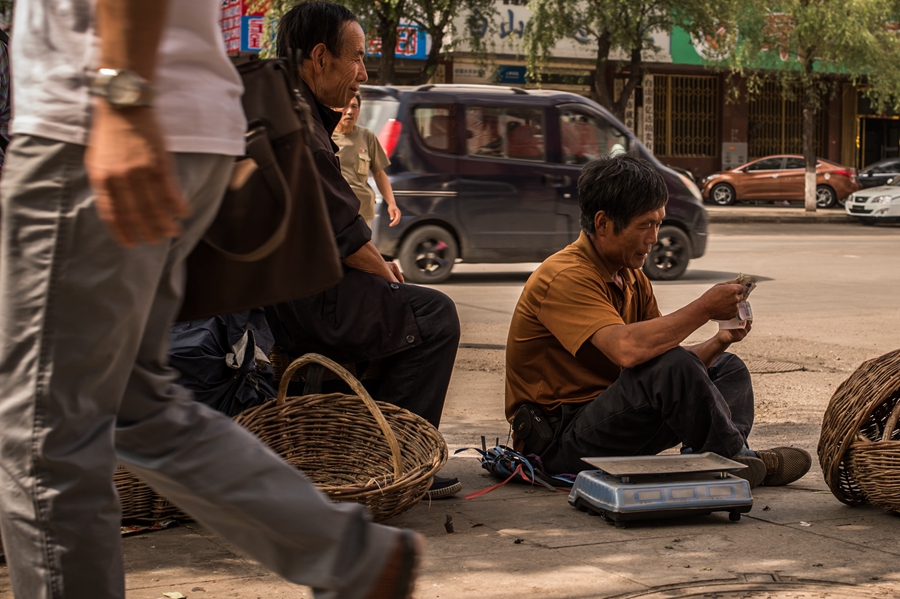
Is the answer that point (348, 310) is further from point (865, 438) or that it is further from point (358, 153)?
point (358, 153)

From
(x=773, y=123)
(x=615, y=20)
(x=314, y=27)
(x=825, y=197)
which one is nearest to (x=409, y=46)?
(x=615, y=20)

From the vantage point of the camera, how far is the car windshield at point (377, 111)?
11.7 meters

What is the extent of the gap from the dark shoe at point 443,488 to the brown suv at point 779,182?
2647 centimetres

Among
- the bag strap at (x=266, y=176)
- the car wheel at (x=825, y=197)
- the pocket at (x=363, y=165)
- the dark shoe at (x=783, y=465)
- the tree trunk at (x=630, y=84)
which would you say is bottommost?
the car wheel at (x=825, y=197)

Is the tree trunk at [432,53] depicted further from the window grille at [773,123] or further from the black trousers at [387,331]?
the black trousers at [387,331]

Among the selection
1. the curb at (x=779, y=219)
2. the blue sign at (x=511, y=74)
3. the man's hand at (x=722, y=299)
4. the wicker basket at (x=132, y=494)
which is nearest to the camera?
the wicker basket at (x=132, y=494)

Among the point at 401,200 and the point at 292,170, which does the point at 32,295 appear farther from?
the point at 401,200

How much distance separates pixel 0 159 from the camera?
336 cm

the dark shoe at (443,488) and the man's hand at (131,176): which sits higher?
the man's hand at (131,176)

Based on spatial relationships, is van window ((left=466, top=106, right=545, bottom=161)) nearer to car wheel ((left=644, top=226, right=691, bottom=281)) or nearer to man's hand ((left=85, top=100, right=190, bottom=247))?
car wheel ((left=644, top=226, right=691, bottom=281))

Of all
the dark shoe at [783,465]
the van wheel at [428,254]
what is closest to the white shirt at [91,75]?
the dark shoe at [783,465]

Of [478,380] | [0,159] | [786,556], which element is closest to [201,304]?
[0,159]

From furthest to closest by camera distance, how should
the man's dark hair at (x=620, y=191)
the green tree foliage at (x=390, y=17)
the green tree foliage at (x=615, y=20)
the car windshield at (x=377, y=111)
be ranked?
the green tree foliage at (x=615, y=20) < the green tree foliage at (x=390, y=17) < the car windshield at (x=377, y=111) < the man's dark hair at (x=620, y=191)

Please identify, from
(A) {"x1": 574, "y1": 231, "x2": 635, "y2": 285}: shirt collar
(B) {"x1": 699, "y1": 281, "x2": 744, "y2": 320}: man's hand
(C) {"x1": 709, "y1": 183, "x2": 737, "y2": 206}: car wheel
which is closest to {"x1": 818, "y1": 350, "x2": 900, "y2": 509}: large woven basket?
(B) {"x1": 699, "y1": 281, "x2": 744, "y2": 320}: man's hand
